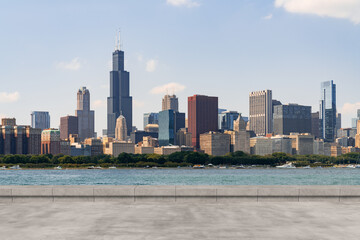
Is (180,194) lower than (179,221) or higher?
higher

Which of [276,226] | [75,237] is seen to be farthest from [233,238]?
[75,237]

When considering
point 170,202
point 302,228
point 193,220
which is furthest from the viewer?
point 170,202

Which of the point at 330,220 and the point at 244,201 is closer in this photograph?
the point at 330,220

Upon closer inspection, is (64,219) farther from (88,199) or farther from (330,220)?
(330,220)

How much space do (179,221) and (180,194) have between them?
617 centimetres

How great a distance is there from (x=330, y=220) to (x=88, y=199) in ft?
35.5

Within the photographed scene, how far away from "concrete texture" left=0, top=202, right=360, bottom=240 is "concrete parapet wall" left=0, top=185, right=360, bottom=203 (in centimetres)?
114

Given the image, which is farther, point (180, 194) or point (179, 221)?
point (180, 194)

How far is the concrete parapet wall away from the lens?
2302 cm

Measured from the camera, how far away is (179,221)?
55.5 feet

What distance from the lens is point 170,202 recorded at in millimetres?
22531

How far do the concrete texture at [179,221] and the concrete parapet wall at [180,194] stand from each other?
1143 millimetres

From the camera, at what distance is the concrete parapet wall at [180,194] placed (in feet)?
75.5

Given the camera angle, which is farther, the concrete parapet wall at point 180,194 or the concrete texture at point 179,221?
the concrete parapet wall at point 180,194
